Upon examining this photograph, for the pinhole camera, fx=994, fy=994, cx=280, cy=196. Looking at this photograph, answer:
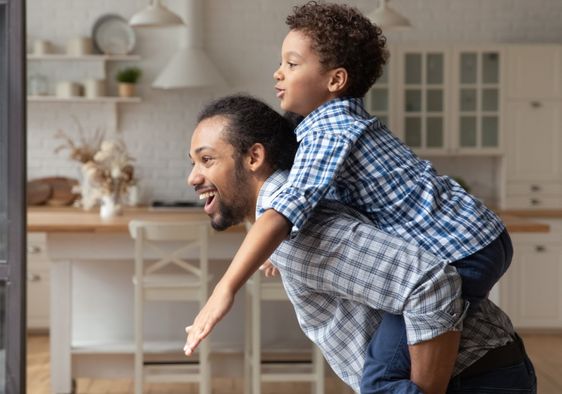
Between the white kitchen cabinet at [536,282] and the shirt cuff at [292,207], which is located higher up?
→ the shirt cuff at [292,207]

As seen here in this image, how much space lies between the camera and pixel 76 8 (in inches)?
317

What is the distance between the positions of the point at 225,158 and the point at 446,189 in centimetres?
36

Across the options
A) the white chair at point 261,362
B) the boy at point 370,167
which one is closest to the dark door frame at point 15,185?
the boy at point 370,167

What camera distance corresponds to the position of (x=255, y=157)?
143 centimetres

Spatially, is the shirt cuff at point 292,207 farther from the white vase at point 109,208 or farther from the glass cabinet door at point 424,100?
the glass cabinet door at point 424,100

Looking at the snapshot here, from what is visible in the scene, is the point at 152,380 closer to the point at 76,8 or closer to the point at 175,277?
the point at 175,277

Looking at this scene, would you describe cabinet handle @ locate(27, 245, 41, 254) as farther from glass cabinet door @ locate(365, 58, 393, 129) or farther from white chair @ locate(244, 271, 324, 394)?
glass cabinet door @ locate(365, 58, 393, 129)

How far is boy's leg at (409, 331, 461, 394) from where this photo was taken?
4.66 ft

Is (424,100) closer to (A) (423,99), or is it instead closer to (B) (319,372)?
(A) (423,99)

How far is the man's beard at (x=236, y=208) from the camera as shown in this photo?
1429 millimetres

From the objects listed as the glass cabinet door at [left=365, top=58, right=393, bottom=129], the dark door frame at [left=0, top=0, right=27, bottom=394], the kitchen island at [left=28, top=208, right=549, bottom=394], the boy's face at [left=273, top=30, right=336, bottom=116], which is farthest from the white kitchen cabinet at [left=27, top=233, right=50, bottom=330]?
the boy's face at [left=273, top=30, right=336, bottom=116]

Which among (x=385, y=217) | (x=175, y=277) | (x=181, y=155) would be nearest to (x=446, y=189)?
(x=385, y=217)

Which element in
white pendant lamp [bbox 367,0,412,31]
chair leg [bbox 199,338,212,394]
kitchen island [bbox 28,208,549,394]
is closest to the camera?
chair leg [bbox 199,338,212,394]

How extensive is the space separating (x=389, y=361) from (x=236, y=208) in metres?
0.31
